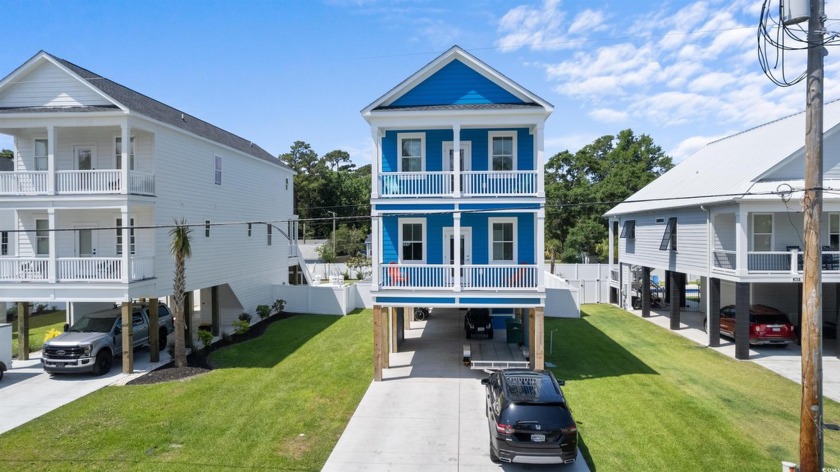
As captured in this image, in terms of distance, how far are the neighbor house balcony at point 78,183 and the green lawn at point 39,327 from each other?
6722 mm

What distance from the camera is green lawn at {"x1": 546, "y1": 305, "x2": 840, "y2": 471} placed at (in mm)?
9898

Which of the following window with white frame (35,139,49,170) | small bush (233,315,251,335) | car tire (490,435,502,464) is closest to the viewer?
car tire (490,435,502,464)

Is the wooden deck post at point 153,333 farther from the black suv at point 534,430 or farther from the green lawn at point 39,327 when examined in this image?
the black suv at point 534,430

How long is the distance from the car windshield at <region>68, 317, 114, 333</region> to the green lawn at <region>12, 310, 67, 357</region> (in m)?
Answer: 4.16

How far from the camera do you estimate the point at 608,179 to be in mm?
49406

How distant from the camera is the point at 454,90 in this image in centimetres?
1634

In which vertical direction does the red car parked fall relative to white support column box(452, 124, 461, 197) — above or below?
below

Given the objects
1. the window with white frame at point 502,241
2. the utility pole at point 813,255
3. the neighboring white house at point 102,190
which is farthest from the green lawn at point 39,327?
the utility pole at point 813,255

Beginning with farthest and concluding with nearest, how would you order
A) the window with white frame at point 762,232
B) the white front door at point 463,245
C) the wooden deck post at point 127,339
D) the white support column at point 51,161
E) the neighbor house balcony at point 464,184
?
the window with white frame at point 762,232
the white front door at point 463,245
the white support column at point 51,161
the wooden deck post at point 127,339
the neighbor house balcony at point 464,184

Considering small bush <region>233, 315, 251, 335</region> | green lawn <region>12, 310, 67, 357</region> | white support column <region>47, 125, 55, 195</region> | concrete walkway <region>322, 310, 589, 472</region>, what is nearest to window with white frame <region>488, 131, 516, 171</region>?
concrete walkway <region>322, 310, 589, 472</region>

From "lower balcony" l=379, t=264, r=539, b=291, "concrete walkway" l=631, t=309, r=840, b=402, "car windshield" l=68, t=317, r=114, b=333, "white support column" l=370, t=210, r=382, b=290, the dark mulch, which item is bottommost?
"concrete walkway" l=631, t=309, r=840, b=402

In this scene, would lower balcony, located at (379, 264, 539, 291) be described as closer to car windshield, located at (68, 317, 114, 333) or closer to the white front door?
the white front door

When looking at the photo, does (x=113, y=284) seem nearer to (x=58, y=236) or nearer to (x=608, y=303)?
(x=58, y=236)

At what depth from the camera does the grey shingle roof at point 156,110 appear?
1714 centimetres
